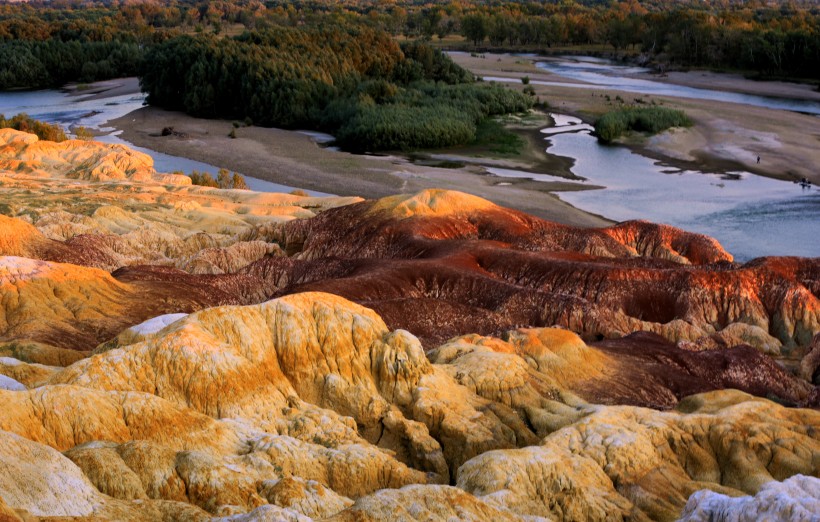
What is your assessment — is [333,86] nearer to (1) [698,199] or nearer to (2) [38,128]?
(2) [38,128]

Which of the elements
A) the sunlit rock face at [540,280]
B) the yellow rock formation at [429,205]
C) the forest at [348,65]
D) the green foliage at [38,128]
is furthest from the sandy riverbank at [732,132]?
the green foliage at [38,128]

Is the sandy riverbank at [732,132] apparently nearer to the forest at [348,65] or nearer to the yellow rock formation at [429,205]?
the forest at [348,65]

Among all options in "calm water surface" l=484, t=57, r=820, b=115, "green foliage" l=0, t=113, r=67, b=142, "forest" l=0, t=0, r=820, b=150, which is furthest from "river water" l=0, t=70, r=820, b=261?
"calm water surface" l=484, t=57, r=820, b=115

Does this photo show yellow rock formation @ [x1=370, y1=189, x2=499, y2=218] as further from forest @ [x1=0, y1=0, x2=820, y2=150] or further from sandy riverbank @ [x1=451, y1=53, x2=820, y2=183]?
forest @ [x1=0, y1=0, x2=820, y2=150]

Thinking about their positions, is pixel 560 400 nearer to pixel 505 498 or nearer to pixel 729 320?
pixel 505 498

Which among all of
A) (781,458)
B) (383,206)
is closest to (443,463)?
(781,458)
